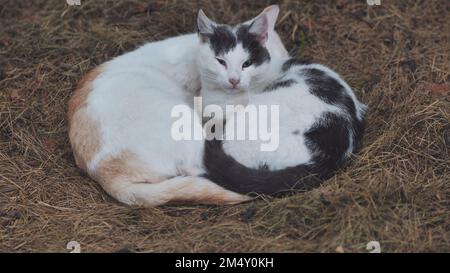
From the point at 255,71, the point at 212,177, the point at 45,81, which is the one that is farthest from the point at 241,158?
the point at 45,81

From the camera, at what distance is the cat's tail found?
3.73 metres

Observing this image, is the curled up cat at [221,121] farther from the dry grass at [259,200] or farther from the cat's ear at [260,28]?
the dry grass at [259,200]

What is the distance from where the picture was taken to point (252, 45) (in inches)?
168

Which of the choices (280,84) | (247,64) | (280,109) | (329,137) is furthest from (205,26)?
(329,137)

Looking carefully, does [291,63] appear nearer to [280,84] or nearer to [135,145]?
[280,84]

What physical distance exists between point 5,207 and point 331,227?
210 centimetres

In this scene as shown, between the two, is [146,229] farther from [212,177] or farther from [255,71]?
[255,71]

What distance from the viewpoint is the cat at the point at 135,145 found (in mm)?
3746

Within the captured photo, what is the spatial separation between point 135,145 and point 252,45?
3.67ft

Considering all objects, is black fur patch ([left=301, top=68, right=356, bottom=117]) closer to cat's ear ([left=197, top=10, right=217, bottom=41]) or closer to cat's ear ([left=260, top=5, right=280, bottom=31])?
cat's ear ([left=260, top=5, right=280, bottom=31])

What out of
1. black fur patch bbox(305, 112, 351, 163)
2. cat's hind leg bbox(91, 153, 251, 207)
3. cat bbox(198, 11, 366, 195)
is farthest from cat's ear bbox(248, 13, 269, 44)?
cat's hind leg bbox(91, 153, 251, 207)

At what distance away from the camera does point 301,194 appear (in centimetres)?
373

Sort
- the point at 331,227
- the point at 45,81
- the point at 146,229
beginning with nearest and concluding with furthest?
the point at 331,227, the point at 146,229, the point at 45,81

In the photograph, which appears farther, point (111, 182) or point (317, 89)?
point (317, 89)
